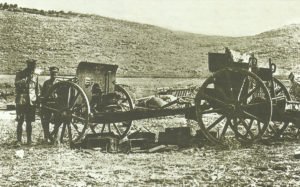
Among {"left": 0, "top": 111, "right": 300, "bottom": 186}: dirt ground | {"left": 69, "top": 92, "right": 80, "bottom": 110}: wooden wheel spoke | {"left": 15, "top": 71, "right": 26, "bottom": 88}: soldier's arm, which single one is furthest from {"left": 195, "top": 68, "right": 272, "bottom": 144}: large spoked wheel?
{"left": 15, "top": 71, "right": 26, "bottom": 88}: soldier's arm

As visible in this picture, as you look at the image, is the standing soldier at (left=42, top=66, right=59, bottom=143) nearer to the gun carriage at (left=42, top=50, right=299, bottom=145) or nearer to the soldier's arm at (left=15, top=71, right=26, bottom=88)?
the gun carriage at (left=42, top=50, right=299, bottom=145)

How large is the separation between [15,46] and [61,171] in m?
44.5

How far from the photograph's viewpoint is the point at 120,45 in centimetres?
5622

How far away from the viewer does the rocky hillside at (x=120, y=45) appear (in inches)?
1923

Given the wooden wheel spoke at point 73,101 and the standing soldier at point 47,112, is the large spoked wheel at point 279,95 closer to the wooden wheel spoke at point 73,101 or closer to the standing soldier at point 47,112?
the wooden wheel spoke at point 73,101

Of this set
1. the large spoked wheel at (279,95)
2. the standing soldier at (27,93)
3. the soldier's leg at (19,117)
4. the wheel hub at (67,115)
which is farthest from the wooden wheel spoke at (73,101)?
the large spoked wheel at (279,95)

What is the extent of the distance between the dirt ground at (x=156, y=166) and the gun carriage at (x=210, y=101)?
542mm

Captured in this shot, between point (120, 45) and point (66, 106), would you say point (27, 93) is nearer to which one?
point (66, 106)

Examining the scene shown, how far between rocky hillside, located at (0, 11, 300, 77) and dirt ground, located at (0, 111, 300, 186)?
34.5 meters

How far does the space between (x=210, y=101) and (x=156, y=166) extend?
95.5 inches

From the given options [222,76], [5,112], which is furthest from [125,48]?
[222,76]

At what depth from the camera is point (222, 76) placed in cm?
1007

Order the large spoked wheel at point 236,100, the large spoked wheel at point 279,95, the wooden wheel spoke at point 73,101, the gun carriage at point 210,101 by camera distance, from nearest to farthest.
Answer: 1. the large spoked wheel at point 236,100
2. the gun carriage at point 210,101
3. the wooden wheel spoke at point 73,101
4. the large spoked wheel at point 279,95

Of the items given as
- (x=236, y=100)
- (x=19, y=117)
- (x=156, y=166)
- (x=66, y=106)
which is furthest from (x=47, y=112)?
(x=236, y=100)
